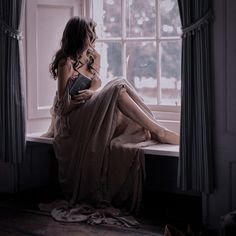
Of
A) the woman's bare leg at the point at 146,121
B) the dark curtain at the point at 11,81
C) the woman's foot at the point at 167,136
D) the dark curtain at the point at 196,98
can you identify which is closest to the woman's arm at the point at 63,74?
the dark curtain at the point at 11,81

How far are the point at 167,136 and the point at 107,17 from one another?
1.39 metres

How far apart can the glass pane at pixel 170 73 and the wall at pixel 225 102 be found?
40.9 inches

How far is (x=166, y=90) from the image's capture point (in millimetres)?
4496

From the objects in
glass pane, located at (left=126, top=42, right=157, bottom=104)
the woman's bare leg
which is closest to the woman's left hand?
the woman's bare leg

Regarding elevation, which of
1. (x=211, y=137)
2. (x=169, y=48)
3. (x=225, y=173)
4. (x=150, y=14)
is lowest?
(x=225, y=173)

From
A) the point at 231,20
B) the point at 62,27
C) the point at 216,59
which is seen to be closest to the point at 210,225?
the point at 216,59

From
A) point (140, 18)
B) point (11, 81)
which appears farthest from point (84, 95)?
point (140, 18)

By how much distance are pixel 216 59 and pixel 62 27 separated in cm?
181

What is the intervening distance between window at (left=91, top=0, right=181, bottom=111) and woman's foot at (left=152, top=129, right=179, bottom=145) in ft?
1.39

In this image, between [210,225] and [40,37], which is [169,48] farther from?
[210,225]

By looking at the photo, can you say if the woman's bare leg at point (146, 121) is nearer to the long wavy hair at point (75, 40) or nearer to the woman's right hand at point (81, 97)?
the woman's right hand at point (81, 97)

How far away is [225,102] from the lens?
338 cm

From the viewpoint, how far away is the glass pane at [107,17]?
186 inches

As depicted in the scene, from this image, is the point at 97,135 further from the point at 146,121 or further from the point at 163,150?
the point at 163,150
